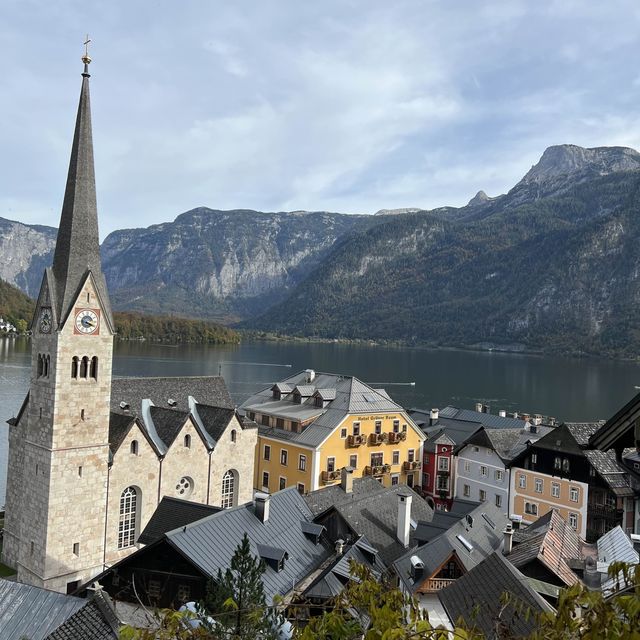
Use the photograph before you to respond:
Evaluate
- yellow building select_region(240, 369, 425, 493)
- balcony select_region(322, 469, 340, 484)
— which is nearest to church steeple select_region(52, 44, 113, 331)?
yellow building select_region(240, 369, 425, 493)

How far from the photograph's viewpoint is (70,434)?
3142 cm

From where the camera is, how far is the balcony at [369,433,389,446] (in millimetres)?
51281

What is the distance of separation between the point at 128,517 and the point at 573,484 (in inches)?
1109

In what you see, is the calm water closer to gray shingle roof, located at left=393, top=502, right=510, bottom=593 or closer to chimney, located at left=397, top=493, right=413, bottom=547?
chimney, located at left=397, top=493, right=413, bottom=547

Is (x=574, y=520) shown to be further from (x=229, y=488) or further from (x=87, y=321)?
(x=87, y=321)

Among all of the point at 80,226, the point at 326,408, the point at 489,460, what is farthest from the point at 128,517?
the point at 489,460

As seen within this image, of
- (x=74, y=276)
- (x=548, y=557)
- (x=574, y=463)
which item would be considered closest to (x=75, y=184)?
(x=74, y=276)

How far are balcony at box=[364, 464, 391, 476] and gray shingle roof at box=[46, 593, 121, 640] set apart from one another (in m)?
34.0

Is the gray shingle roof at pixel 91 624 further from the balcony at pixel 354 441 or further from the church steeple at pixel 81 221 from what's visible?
the balcony at pixel 354 441

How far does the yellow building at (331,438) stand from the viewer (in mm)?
48750

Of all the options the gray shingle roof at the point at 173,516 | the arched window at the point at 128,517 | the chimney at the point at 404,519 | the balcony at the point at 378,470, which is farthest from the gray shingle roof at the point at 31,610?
the balcony at the point at 378,470

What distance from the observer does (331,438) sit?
160 feet

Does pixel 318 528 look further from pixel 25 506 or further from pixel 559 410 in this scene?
pixel 559 410

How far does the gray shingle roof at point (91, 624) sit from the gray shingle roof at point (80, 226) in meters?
17.0
